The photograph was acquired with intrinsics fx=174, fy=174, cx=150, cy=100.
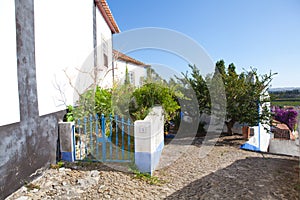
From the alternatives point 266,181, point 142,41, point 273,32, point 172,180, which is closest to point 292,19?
point 273,32

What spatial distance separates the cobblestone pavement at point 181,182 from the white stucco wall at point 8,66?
4.36 feet

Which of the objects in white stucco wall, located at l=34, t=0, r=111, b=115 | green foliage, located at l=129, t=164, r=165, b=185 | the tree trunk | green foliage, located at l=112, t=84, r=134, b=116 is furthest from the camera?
the tree trunk

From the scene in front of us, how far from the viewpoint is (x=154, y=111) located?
505cm

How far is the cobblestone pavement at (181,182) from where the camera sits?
9.98ft

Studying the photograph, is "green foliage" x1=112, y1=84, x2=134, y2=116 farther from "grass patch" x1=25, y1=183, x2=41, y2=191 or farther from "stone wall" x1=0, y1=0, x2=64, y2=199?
"grass patch" x1=25, y1=183, x2=41, y2=191

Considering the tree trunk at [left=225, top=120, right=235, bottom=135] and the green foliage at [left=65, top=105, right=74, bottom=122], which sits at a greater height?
the green foliage at [left=65, top=105, right=74, bottom=122]

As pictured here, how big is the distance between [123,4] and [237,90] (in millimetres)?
6099

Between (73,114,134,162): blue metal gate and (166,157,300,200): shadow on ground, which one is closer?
(166,157,300,200): shadow on ground

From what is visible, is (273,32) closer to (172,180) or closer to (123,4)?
(123,4)

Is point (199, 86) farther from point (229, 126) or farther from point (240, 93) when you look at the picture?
point (229, 126)

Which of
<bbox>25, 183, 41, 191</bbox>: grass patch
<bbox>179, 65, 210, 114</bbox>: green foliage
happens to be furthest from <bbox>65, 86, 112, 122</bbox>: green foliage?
<bbox>179, 65, 210, 114</bbox>: green foliage

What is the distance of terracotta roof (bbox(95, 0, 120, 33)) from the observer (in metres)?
7.51

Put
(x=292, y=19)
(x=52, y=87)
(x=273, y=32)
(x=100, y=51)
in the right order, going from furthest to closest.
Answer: (x=100, y=51) → (x=273, y=32) → (x=292, y=19) → (x=52, y=87)

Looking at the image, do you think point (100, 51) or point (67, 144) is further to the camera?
point (100, 51)
